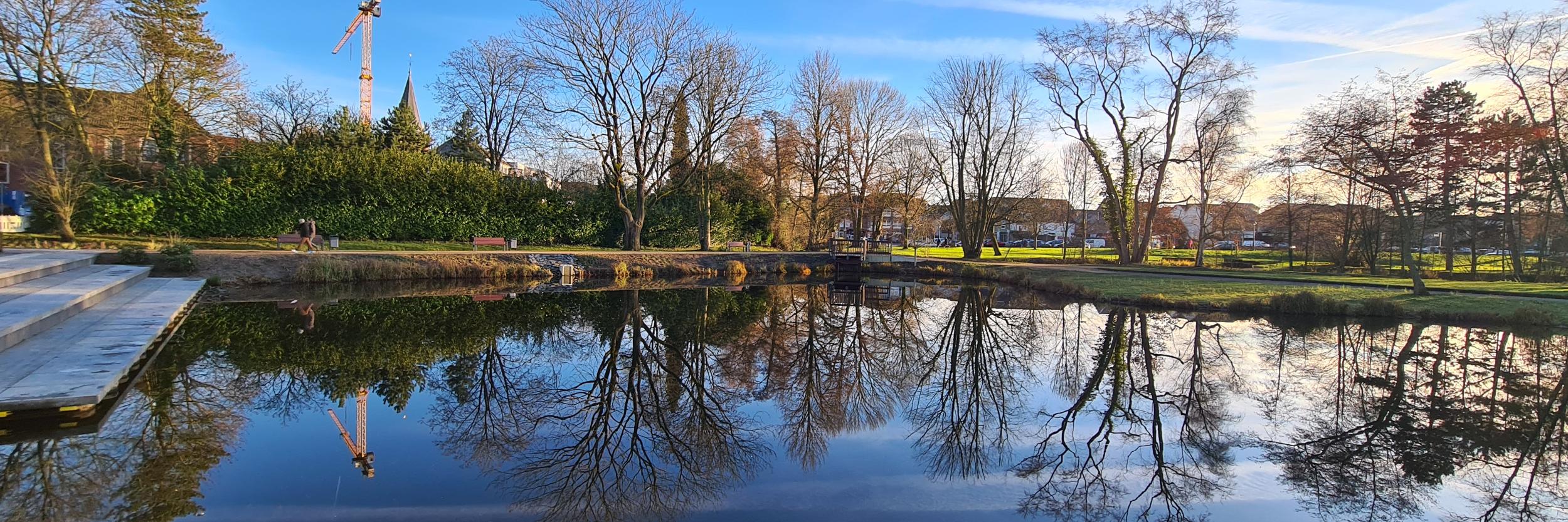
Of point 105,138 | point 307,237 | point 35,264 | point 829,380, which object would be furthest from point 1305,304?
point 105,138

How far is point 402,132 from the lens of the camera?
29.0 m

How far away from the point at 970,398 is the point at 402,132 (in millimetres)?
29079

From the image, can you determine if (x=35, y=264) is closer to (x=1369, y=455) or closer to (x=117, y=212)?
(x=117, y=212)

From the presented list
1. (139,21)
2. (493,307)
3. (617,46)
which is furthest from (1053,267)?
(139,21)

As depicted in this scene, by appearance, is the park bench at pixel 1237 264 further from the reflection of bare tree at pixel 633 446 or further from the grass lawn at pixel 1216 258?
the reflection of bare tree at pixel 633 446

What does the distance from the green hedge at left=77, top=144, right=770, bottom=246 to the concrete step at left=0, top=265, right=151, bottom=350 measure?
30.1 ft

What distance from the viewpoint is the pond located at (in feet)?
14.8

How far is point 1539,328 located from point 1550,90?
1271 centimetres

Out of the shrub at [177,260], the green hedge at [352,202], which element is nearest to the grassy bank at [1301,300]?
the green hedge at [352,202]

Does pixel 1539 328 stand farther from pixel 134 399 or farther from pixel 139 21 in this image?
pixel 139 21

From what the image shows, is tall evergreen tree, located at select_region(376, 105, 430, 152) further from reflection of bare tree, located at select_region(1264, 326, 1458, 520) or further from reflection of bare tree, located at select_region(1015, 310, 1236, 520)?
reflection of bare tree, located at select_region(1264, 326, 1458, 520)

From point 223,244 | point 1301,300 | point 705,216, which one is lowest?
point 1301,300

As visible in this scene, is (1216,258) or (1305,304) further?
(1216,258)

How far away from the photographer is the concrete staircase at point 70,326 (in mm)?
5414
